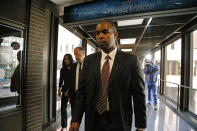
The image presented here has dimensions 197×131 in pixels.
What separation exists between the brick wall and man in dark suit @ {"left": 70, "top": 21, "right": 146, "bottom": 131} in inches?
64.1

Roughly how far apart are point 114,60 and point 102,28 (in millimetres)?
351

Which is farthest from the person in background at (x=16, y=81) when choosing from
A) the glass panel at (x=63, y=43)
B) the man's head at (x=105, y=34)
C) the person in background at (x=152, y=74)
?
the person in background at (x=152, y=74)

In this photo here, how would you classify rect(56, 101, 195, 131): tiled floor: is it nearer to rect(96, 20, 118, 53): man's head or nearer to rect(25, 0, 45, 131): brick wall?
rect(25, 0, 45, 131): brick wall

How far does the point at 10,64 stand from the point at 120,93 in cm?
209

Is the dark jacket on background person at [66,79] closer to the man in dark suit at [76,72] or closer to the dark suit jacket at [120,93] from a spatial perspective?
the man in dark suit at [76,72]

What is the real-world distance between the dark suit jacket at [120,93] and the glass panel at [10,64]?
1636mm

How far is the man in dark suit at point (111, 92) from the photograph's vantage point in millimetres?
1121

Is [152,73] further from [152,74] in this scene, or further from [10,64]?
[10,64]

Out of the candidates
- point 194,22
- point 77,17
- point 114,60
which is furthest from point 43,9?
point 194,22

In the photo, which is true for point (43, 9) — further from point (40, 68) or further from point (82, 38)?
point (82, 38)

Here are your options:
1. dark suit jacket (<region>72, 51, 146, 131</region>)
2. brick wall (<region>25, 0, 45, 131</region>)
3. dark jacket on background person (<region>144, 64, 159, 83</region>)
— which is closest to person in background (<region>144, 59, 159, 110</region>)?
dark jacket on background person (<region>144, 64, 159, 83</region>)

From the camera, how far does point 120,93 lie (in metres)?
1.13

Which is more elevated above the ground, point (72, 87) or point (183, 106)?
point (72, 87)

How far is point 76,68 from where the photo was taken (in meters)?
2.57
